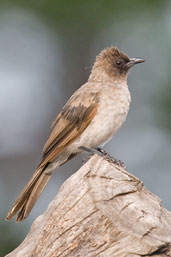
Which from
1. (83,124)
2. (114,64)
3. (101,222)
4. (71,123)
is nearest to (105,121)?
(83,124)

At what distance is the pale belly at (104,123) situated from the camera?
5.99 m

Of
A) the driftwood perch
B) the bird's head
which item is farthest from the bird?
the driftwood perch

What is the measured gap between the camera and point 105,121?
599 centimetres

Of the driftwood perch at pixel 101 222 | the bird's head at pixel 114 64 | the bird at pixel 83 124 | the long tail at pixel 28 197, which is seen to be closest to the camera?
the driftwood perch at pixel 101 222

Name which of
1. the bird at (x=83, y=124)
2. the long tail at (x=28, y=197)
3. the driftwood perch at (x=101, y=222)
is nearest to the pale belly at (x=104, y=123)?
the bird at (x=83, y=124)

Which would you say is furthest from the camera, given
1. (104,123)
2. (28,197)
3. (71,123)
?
(71,123)

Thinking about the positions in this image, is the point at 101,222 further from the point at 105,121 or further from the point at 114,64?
the point at 114,64

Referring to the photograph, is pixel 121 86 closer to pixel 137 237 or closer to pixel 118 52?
pixel 118 52

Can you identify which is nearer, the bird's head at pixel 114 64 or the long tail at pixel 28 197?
the long tail at pixel 28 197

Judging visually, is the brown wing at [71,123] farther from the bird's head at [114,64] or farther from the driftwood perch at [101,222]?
the driftwood perch at [101,222]

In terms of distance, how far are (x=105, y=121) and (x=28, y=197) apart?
1157 millimetres

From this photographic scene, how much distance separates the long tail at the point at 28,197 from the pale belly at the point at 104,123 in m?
0.51

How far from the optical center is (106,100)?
6.12 meters

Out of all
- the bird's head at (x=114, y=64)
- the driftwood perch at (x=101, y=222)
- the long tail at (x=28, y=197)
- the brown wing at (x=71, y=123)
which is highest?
the bird's head at (x=114, y=64)
